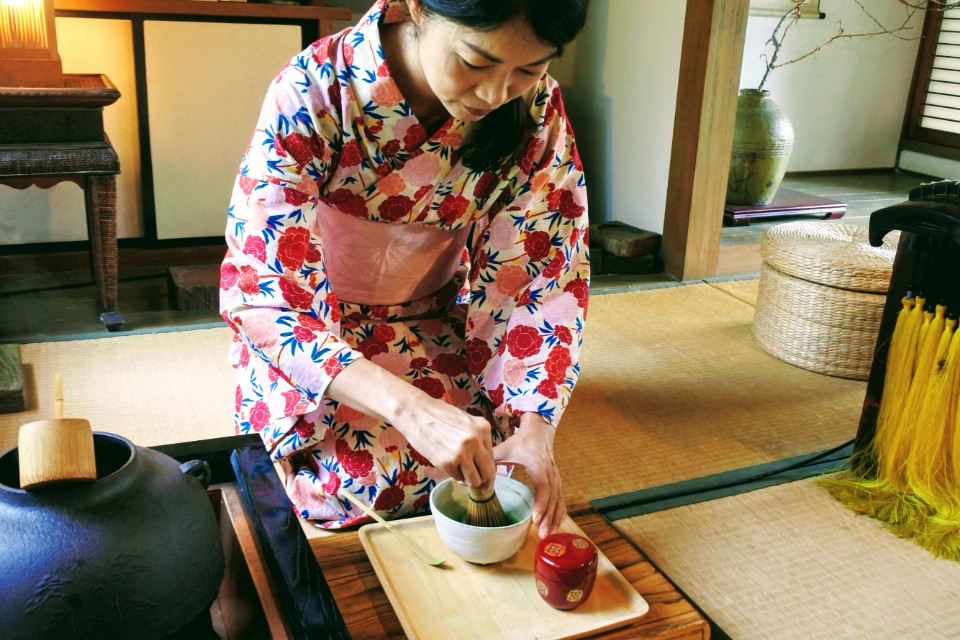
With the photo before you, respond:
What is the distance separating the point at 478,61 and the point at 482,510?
25.3 inches

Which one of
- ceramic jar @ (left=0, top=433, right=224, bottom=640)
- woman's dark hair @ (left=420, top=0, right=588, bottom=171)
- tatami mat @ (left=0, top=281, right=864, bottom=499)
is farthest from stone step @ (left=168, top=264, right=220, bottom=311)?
ceramic jar @ (left=0, top=433, right=224, bottom=640)

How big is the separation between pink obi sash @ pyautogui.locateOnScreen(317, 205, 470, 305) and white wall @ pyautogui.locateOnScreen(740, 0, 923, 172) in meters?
4.57

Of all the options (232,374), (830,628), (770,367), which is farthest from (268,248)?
(770,367)

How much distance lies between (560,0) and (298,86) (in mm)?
509

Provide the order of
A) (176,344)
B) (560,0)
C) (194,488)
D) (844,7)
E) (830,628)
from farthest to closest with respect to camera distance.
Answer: (844,7) < (176,344) < (830,628) < (560,0) < (194,488)

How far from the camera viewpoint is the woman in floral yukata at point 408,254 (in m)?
1.37

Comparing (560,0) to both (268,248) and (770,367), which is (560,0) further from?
(770,367)

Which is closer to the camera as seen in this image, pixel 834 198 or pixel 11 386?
pixel 11 386

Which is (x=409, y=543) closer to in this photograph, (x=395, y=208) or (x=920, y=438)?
(x=395, y=208)

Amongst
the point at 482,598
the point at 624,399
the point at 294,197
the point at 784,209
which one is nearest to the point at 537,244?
the point at 294,197

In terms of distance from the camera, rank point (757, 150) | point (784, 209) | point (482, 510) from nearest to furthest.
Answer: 1. point (482, 510)
2. point (757, 150)
3. point (784, 209)

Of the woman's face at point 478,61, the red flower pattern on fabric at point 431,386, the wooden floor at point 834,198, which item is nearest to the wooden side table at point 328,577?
the red flower pattern on fabric at point 431,386

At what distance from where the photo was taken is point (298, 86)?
1.56 metres

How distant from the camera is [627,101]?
4168mm
